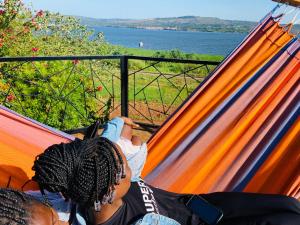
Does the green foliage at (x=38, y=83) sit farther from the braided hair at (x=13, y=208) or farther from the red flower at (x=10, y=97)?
the braided hair at (x=13, y=208)

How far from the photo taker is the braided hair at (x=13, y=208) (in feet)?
3.02

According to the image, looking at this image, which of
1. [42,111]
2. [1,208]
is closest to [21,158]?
[1,208]

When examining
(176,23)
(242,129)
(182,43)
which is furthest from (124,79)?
(176,23)

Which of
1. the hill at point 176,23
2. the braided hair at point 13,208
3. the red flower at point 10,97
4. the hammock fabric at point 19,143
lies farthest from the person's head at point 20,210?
the hill at point 176,23

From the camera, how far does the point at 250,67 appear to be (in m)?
2.67

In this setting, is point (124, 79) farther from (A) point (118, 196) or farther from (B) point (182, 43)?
(B) point (182, 43)

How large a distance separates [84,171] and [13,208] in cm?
26

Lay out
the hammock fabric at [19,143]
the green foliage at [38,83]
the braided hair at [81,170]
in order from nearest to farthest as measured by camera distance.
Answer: the braided hair at [81,170] → the hammock fabric at [19,143] → the green foliage at [38,83]

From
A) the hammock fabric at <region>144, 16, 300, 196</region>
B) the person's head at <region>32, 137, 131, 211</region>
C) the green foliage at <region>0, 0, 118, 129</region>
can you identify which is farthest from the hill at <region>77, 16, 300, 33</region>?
the person's head at <region>32, 137, 131, 211</region>

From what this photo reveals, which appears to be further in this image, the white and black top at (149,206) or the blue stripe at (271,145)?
the blue stripe at (271,145)

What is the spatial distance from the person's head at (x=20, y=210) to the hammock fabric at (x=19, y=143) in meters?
0.88

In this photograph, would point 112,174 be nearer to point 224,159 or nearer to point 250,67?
point 224,159

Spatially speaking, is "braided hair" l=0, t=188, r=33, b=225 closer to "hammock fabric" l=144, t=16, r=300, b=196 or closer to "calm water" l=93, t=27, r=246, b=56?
"hammock fabric" l=144, t=16, r=300, b=196

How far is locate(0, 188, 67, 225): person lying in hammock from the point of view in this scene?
92cm
